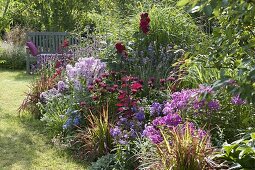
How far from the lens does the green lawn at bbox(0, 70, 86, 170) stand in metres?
4.57

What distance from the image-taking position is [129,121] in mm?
4551

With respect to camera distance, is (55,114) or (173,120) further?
(55,114)

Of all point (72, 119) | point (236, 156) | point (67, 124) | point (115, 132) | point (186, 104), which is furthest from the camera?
point (72, 119)

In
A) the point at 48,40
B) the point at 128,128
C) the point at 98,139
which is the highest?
the point at 48,40

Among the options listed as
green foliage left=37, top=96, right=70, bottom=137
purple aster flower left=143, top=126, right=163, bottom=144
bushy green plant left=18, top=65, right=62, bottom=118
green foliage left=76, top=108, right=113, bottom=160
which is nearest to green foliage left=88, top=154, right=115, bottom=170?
green foliage left=76, top=108, right=113, bottom=160

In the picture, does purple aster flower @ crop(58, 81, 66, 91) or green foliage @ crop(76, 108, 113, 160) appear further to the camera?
purple aster flower @ crop(58, 81, 66, 91)

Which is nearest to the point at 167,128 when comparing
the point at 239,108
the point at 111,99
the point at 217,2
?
the point at 239,108

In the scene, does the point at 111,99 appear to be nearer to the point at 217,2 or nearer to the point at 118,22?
the point at 118,22

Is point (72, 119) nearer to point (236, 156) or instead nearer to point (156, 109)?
point (156, 109)

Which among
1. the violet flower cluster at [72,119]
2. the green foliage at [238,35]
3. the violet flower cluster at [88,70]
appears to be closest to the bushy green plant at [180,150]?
the green foliage at [238,35]

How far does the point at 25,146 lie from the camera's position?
5168 mm

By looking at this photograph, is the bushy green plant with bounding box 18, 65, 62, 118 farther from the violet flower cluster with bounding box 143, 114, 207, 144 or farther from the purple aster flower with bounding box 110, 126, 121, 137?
the violet flower cluster with bounding box 143, 114, 207, 144

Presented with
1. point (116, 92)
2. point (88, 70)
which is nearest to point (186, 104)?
point (116, 92)

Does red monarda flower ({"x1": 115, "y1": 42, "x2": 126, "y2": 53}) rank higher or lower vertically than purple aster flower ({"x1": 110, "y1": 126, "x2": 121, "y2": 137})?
higher
